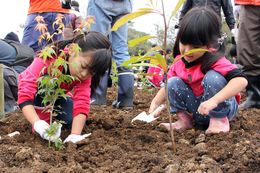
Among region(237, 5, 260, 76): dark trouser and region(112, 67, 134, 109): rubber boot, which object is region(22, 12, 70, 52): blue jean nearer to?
region(112, 67, 134, 109): rubber boot

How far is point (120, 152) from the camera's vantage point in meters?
2.21

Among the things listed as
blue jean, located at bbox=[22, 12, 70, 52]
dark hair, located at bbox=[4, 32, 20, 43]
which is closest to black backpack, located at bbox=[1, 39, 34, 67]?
blue jean, located at bbox=[22, 12, 70, 52]

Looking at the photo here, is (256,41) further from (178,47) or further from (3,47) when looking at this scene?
(3,47)

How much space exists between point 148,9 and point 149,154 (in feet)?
2.28

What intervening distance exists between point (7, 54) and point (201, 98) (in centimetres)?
253

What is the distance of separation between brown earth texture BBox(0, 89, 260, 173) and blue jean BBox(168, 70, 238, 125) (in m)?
0.12

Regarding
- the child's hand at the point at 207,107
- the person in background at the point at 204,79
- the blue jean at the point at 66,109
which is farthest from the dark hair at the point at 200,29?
the blue jean at the point at 66,109

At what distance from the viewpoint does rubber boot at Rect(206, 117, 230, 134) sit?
265cm

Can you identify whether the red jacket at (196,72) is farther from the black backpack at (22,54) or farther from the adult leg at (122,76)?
the black backpack at (22,54)

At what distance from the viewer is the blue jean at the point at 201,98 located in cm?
261

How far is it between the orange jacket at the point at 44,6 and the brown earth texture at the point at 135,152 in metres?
1.98

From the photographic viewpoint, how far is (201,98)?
2.83 metres

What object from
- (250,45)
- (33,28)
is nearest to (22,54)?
(33,28)

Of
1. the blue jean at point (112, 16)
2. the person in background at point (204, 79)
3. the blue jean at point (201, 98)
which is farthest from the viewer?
the blue jean at point (112, 16)
